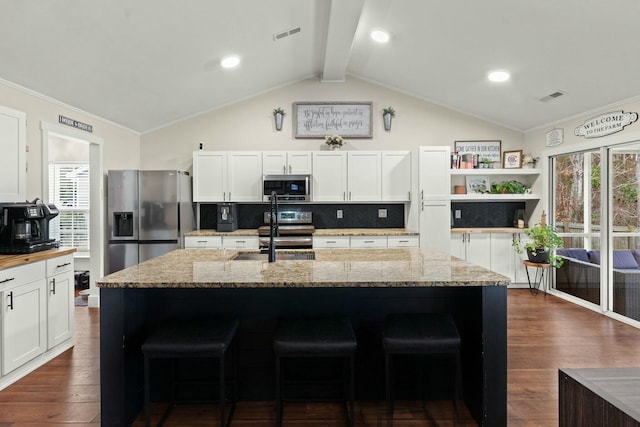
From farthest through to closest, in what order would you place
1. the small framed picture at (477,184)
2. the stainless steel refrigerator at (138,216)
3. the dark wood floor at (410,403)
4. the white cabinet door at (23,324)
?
the small framed picture at (477,184) → the stainless steel refrigerator at (138,216) → the white cabinet door at (23,324) → the dark wood floor at (410,403)

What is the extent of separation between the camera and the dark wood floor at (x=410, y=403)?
2230 mm

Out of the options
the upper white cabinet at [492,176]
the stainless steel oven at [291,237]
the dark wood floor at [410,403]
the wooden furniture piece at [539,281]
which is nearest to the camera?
the dark wood floor at [410,403]

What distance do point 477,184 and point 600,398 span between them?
499cm

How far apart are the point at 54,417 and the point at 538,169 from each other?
5.74m

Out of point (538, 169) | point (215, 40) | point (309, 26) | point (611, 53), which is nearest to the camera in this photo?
point (611, 53)

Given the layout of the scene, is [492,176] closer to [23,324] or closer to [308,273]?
[308,273]

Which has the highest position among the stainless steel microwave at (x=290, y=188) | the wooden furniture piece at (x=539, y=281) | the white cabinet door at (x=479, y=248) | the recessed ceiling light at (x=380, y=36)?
the recessed ceiling light at (x=380, y=36)

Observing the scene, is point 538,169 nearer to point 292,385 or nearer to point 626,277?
point 626,277

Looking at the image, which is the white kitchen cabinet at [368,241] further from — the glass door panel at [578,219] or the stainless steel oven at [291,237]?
the glass door panel at [578,219]

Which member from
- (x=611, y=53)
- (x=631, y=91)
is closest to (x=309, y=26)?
(x=611, y=53)

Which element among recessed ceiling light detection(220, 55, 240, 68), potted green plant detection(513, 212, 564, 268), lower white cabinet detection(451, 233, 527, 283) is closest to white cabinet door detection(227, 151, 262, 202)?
recessed ceiling light detection(220, 55, 240, 68)

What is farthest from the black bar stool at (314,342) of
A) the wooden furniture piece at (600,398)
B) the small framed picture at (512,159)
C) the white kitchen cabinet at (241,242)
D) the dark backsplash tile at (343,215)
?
the small framed picture at (512,159)

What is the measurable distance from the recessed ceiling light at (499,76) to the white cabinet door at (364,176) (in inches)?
62.2

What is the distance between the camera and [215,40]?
3.70 m
